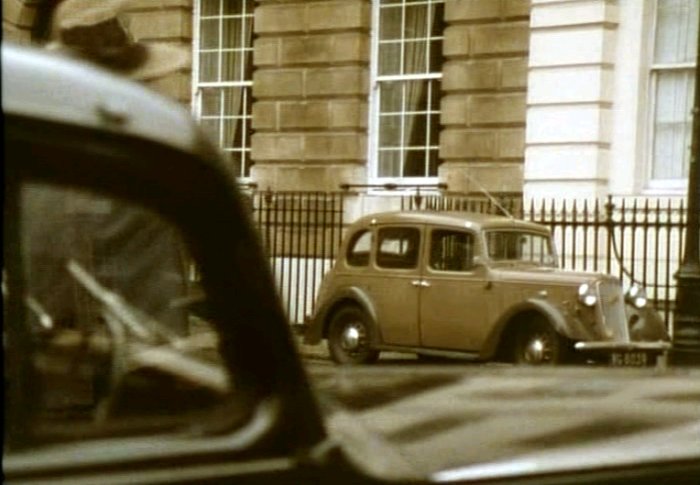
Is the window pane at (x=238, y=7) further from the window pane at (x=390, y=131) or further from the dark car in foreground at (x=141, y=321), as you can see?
the dark car in foreground at (x=141, y=321)

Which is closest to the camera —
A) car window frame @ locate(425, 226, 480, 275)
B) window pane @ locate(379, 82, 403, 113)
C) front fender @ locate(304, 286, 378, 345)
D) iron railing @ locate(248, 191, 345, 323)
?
car window frame @ locate(425, 226, 480, 275)

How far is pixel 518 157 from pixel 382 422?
17934 mm

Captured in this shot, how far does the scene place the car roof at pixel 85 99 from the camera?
5.05ft

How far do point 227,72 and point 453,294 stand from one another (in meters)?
8.94

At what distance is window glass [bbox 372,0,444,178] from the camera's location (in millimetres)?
21422

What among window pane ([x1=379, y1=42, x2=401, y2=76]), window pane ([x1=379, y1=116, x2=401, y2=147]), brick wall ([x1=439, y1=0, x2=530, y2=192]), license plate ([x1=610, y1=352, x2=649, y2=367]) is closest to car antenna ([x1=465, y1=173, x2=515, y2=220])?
brick wall ([x1=439, y1=0, x2=530, y2=192])

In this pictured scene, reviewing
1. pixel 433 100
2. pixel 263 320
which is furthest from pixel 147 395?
pixel 433 100

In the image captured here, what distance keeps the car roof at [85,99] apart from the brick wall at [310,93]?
1988 centimetres

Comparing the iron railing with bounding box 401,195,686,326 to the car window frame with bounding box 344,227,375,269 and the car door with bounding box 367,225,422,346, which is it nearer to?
the car window frame with bounding box 344,227,375,269

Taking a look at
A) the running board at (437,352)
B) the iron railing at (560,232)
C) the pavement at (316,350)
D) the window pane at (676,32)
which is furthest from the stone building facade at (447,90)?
the running board at (437,352)

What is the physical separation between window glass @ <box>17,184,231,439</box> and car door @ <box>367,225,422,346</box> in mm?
13712

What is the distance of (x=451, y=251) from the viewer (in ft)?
50.5

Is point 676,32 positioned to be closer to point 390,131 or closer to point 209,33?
point 390,131

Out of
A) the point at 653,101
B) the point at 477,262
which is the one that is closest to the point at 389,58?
the point at 653,101
